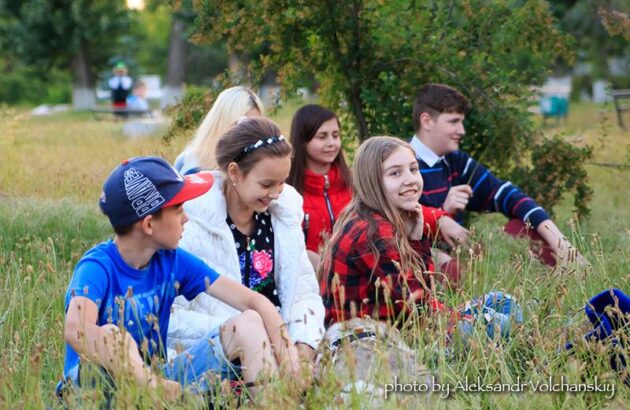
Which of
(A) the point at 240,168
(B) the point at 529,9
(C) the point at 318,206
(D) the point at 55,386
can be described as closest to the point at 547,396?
(A) the point at 240,168

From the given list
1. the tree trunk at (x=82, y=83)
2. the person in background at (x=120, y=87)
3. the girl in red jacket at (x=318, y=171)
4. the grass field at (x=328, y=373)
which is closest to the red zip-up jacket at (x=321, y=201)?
the girl in red jacket at (x=318, y=171)

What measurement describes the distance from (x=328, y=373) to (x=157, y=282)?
0.87 metres

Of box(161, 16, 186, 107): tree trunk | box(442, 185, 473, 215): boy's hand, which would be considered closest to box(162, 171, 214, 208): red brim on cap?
box(442, 185, 473, 215): boy's hand

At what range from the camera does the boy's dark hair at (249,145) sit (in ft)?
14.8

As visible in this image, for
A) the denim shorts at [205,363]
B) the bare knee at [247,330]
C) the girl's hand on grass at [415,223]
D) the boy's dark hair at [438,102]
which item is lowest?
the denim shorts at [205,363]

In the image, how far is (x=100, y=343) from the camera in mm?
3463

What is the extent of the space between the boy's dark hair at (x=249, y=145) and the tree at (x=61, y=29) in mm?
28420

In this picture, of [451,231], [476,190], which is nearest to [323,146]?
[451,231]

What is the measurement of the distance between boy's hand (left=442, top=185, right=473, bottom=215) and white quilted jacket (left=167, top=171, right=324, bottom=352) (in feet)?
5.90

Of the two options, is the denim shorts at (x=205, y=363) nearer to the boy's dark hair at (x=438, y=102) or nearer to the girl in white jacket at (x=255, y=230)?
the girl in white jacket at (x=255, y=230)

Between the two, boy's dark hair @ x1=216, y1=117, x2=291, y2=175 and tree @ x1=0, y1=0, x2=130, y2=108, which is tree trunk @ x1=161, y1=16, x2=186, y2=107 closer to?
tree @ x1=0, y1=0, x2=130, y2=108

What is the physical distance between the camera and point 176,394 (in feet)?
11.3

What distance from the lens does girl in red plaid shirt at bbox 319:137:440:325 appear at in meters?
4.64

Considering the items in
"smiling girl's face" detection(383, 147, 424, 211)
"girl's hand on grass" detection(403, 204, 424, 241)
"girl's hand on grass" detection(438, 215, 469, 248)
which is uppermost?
"smiling girl's face" detection(383, 147, 424, 211)
